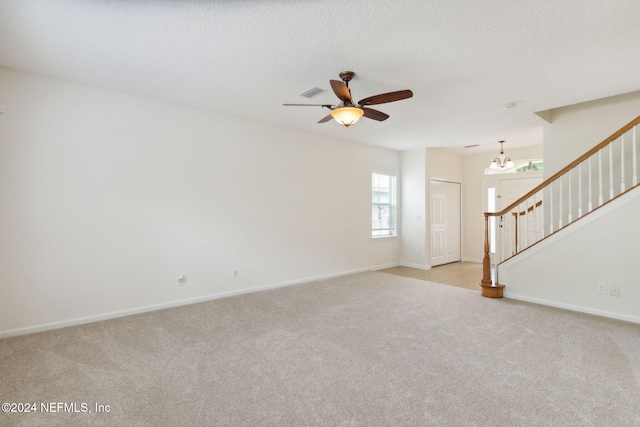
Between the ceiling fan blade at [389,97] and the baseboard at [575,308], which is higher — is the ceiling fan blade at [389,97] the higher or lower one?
the higher one

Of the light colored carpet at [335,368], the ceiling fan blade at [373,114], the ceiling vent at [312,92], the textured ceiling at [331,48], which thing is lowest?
the light colored carpet at [335,368]

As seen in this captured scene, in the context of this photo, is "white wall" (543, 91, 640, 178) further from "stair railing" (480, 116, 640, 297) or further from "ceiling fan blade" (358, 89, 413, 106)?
"ceiling fan blade" (358, 89, 413, 106)

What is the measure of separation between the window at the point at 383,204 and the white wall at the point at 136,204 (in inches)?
59.1

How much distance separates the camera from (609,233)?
3488 mm

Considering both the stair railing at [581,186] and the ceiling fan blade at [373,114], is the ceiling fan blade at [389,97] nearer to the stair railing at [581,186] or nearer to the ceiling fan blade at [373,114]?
the ceiling fan blade at [373,114]

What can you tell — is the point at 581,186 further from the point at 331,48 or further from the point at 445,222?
the point at 331,48

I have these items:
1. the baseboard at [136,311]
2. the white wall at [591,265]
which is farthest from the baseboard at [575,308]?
the baseboard at [136,311]

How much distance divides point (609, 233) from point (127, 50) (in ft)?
17.5

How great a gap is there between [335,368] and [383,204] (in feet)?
15.7

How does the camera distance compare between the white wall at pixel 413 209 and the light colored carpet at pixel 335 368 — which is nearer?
the light colored carpet at pixel 335 368

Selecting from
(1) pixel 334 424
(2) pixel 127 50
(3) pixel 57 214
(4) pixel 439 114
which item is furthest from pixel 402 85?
(3) pixel 57 214

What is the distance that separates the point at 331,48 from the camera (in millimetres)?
2607

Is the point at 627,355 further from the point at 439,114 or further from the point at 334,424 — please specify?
the point at 439,114

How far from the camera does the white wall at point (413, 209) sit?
21.4 ft
